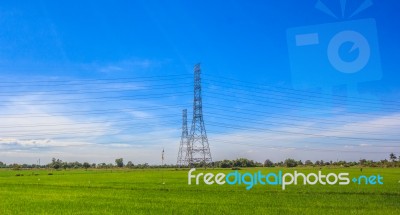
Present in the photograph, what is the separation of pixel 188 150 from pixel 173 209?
70870 mm

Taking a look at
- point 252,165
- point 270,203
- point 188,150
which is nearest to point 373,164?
point 252,165

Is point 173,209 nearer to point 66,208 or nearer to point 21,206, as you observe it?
point 66,208

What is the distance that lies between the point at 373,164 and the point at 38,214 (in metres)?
153

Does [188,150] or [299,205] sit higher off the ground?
[188,150]

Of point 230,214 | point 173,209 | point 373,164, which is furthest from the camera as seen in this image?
point 373,164

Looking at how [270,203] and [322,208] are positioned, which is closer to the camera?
[322,208]

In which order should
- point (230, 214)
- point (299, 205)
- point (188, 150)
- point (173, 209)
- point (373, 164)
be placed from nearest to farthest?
point (230, 214)
point (173, 209)
point (299, 205)
point (188, 150)
point (373, 164)

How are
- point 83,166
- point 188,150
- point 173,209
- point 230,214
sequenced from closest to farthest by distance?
point 230,214
point 173,209
point 188,150
point 83,166

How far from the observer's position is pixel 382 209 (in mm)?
19609

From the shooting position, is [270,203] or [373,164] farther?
[373,164]

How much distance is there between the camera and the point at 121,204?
21.6 metres

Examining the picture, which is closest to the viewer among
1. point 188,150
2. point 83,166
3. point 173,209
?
point 173,209

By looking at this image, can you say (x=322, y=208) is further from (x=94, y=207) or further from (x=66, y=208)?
(x=66, y=208)

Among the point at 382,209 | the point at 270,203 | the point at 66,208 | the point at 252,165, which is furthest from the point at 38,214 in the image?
the point at 252,165
